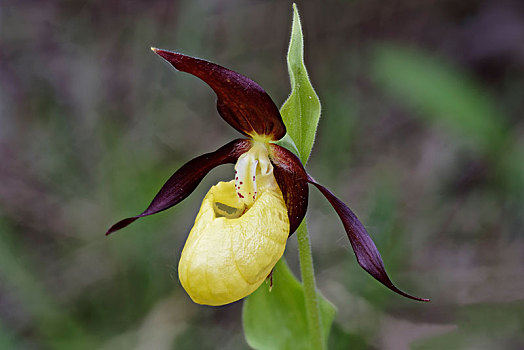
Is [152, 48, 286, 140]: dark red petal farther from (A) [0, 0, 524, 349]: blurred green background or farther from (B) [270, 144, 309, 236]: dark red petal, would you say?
(A) [0, 0, 524, 349]: blurred green background

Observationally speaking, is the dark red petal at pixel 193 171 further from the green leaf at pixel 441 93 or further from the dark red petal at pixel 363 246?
the green leaf at pixel 441 93

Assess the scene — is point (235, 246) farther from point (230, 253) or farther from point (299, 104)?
point (299, 104)

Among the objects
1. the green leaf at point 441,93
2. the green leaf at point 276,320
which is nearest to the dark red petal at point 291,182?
the green leaf at point 276,320

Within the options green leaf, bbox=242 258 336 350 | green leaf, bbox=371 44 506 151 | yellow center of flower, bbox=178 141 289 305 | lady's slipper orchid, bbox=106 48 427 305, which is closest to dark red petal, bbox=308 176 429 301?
lady's slipper orchid, bbox=106 48 427 305

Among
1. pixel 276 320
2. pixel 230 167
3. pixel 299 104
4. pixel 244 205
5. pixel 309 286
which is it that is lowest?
pixel 230 167

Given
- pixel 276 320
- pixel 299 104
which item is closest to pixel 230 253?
pixel 299 104

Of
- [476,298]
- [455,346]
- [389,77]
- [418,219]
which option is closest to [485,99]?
[389,77]

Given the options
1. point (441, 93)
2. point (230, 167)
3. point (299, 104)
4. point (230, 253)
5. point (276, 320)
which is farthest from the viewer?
point (230, 167)
